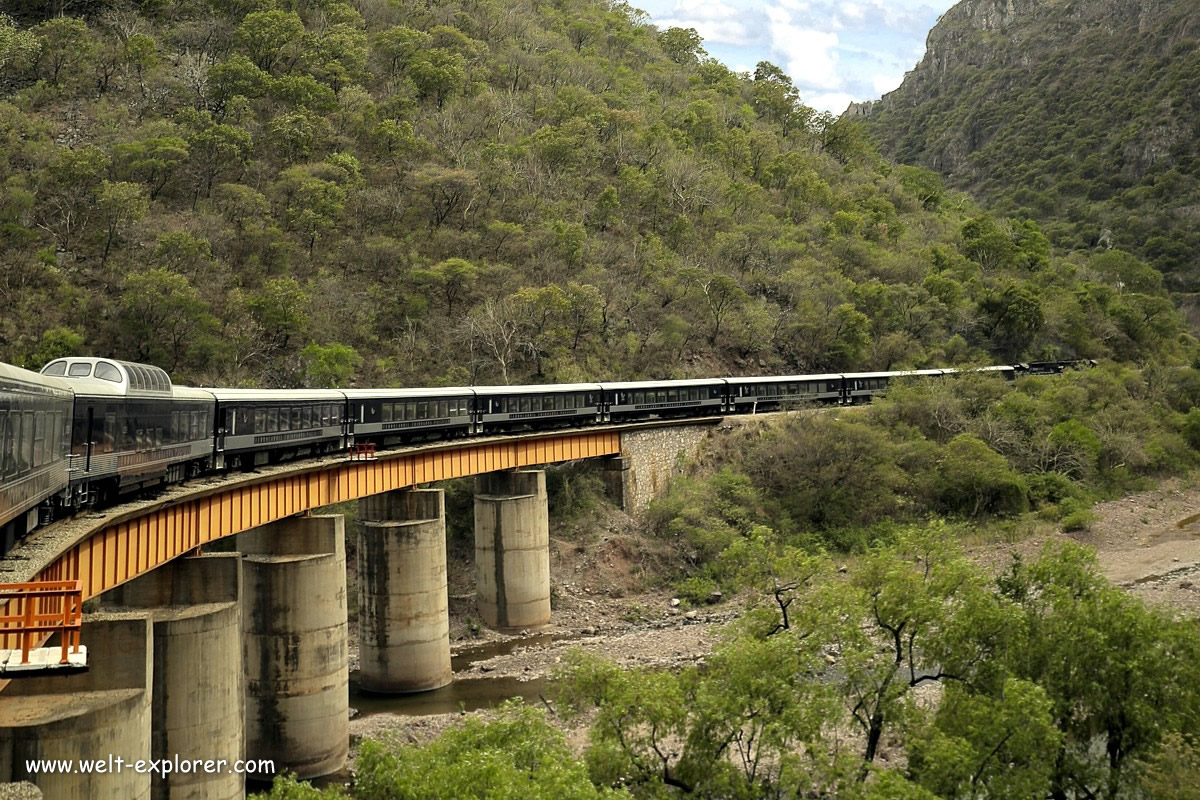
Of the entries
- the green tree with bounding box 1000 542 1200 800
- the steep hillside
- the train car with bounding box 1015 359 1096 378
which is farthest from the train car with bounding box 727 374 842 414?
the steep hillside

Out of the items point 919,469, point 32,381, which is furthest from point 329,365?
point 32,381

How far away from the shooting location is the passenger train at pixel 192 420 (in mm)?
15312

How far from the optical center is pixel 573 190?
77.5 m

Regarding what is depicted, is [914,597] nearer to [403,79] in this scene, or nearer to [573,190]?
[573,190]

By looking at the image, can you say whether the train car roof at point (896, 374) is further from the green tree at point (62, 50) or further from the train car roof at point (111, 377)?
the green tree at point (62, 50)

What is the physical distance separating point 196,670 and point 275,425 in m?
8.71

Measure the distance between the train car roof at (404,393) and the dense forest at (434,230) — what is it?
1481 centimetres

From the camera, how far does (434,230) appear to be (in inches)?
2638

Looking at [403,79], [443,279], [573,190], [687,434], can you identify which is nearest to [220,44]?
[403,79]

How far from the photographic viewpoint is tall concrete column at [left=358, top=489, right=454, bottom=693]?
3222 centimetres

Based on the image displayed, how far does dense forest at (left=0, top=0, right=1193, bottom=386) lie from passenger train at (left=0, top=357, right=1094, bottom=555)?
10.8 m

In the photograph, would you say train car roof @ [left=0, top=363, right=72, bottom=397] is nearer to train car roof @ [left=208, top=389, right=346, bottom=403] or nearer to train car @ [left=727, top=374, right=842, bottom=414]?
train car roof @ [left=208, top=389, right=346, bottom=403]

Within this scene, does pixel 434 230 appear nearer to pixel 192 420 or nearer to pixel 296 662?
pixel 296 662

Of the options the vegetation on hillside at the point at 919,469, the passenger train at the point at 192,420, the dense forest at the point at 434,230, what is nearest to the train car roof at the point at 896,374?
the vegetation on hillside at the point at 919,469
